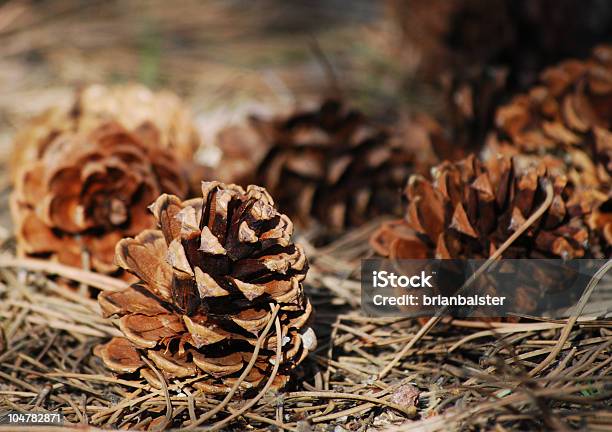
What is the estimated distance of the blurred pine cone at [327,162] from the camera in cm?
144

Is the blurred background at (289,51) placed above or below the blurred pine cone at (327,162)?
above

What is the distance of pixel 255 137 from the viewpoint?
143 centimetres

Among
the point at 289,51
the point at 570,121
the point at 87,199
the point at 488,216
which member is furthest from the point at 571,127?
the point at 289,51

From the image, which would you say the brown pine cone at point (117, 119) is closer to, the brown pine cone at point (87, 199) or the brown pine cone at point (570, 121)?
the brown pine cone at point (87, 199)

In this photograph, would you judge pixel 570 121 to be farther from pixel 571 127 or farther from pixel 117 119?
pixel 117 119

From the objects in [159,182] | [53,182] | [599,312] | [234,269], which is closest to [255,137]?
[159,182]

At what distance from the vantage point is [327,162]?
148cm

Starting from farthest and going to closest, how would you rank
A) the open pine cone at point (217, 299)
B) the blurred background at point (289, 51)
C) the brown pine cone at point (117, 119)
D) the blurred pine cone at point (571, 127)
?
1. the blurred background at point (289, 51)
2. the brown pine cone at point (117, 119)
3. the blurred pine cone at point (571, 127)
4. the open pine cone at point (217, 299)

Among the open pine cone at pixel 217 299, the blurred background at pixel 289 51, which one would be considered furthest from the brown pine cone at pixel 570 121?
the open pine cone at pixel 217 299

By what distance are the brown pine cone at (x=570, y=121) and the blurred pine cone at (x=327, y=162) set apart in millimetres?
215

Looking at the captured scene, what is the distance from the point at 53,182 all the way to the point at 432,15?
1323 millimetres

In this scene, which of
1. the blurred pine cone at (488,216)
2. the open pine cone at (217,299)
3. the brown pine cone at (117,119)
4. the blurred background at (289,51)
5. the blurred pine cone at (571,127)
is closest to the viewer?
the open pine cone at (217,299)

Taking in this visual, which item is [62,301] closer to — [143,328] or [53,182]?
[53,182]

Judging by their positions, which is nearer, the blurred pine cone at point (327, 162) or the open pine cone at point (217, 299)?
the open pine cone at point (217, 299)
